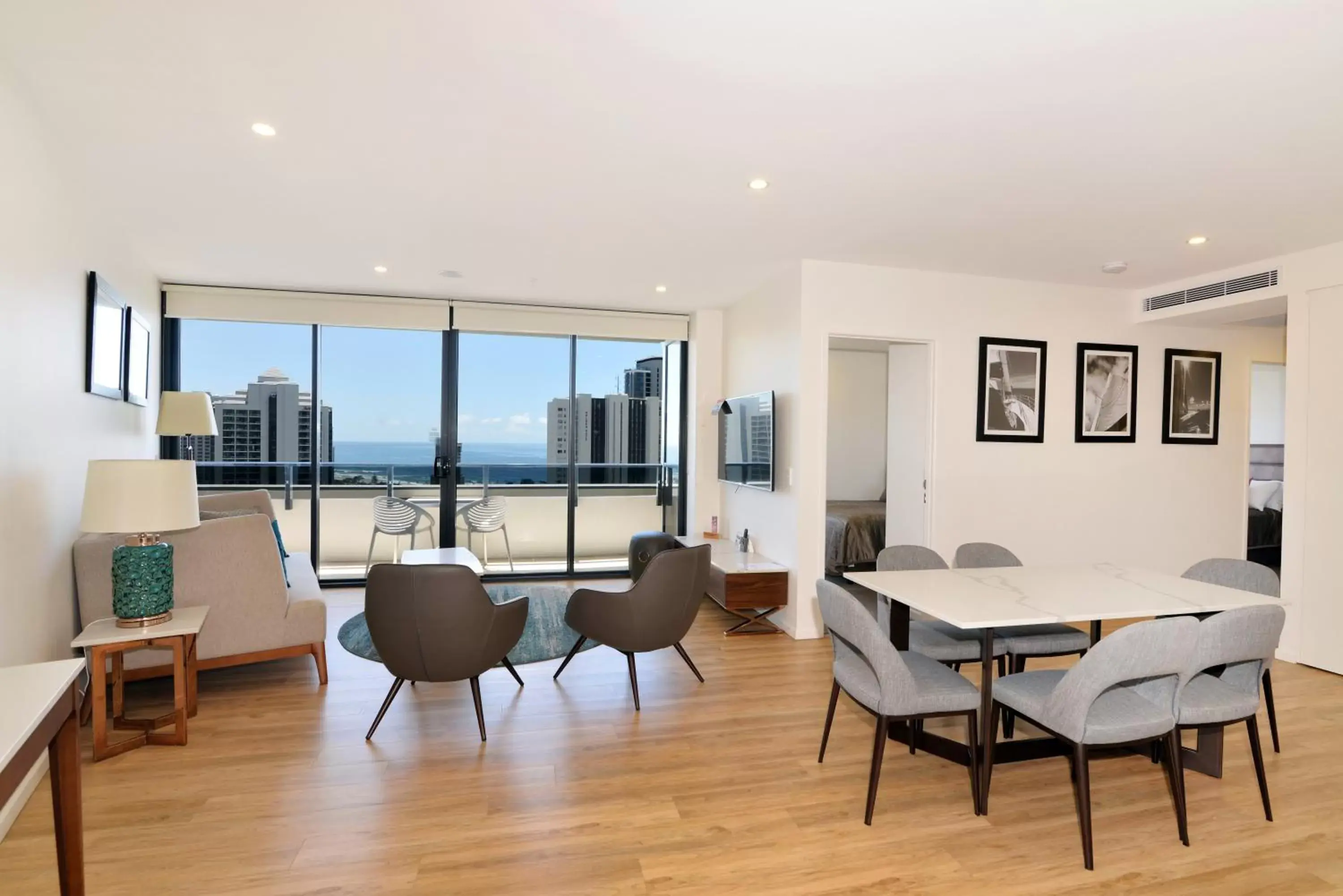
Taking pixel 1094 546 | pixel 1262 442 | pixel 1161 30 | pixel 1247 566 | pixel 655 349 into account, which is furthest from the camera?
pixel 1262 442

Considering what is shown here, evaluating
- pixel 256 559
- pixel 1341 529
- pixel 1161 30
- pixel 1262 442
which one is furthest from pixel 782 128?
pixel 1262 442

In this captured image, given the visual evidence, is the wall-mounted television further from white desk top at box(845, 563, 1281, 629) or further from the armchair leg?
the armchair leg

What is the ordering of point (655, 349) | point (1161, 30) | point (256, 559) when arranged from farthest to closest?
point (655, 349) → point (256, 559) → point (1161, 30)

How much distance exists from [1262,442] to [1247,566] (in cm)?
581

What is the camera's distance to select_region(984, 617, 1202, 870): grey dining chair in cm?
217

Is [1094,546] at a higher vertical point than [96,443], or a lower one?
lower

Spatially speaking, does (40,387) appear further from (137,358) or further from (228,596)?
(137,358)

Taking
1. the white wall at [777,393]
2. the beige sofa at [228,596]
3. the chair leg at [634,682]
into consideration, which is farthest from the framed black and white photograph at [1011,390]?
the beige sofa at [228,596]

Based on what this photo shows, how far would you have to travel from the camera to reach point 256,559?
344cm

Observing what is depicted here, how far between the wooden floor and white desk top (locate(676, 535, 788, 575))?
136 centimetres

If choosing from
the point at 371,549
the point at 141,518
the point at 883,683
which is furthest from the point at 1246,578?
the point at 371,549

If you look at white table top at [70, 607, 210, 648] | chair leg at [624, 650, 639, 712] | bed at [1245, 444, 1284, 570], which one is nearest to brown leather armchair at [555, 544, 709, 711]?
chair leg at [624, 650, 639, 712]

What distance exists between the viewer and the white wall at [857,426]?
8016 mm

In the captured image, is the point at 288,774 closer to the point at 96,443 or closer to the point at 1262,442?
the point at 96,443
